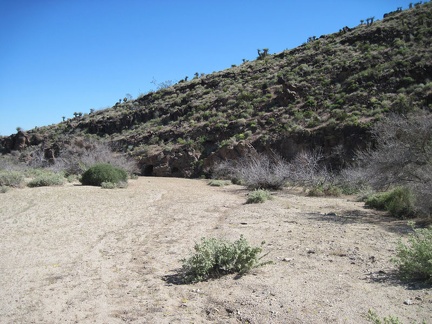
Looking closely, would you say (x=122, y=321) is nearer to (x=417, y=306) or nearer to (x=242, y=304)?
(x=242, y=304)

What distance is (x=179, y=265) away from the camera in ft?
21.6

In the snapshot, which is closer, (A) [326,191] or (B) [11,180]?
(A) [326,191]

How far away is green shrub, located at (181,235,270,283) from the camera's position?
5746mm

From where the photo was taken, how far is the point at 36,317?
15.1ft

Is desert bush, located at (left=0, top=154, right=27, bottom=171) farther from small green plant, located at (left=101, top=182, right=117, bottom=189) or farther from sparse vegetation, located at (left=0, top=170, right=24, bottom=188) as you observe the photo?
small green plant, located at (left=101, top=182, right=117, bottom=189)

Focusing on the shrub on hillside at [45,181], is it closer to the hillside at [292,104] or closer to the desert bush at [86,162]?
the desert bush at [86,162]

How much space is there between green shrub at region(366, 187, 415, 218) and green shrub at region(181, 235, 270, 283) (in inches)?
252

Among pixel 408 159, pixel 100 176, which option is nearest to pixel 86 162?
pixel 100 176

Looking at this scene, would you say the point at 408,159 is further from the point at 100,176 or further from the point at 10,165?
the point at 10,165

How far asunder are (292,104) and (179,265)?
90.2 feet

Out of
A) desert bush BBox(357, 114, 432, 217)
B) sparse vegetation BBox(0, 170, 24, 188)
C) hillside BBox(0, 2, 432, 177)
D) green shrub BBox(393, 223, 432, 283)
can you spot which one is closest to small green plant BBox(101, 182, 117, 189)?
sparse vegetation BBox(0, 170, 24, 188)

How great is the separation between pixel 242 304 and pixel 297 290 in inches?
33.3

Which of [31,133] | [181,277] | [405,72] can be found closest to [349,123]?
[405,72]

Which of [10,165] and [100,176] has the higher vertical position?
[10,165]
